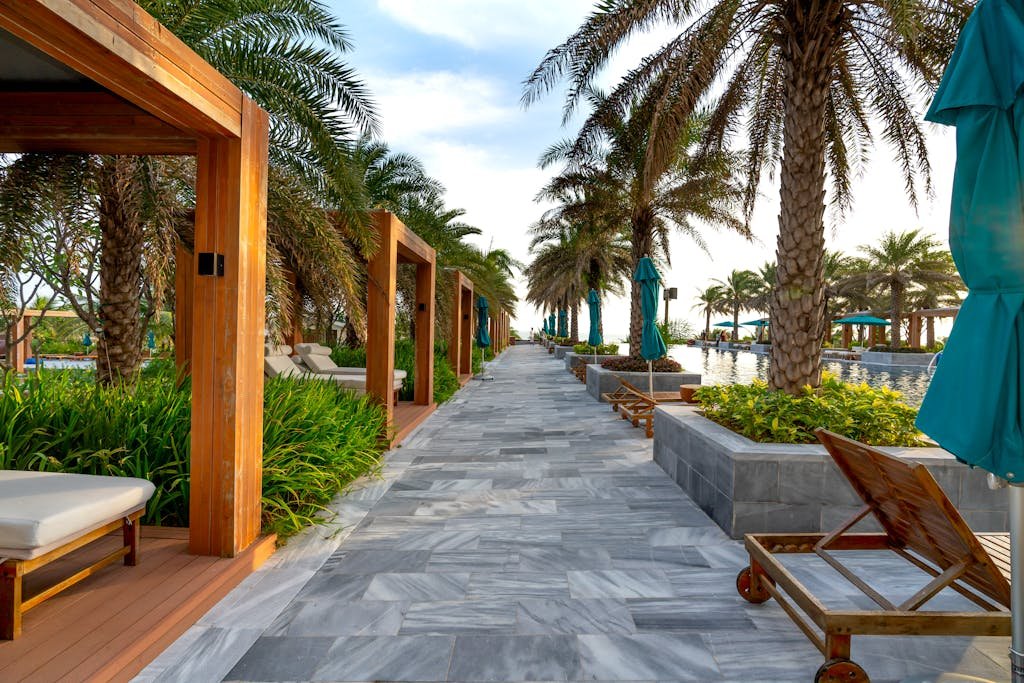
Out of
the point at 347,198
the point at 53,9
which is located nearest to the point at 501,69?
the point at 347,198

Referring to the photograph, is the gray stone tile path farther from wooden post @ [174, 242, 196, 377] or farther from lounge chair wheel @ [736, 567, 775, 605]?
wooden post @ [174, 242, 196, 377]

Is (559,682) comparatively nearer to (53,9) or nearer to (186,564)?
(186,564)

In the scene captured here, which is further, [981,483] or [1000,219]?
[981,483]

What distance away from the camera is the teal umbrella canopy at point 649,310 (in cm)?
1009

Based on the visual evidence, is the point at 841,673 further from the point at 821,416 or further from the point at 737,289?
the point at 737,289

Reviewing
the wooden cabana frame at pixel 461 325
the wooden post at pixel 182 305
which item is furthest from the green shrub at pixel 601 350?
the wooden post at pixel 182 305

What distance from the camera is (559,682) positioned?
2.55 m

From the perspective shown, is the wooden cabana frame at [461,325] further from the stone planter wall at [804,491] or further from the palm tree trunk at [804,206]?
the stone planter wall at [804,491]

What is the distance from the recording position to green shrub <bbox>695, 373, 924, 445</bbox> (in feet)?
15.6

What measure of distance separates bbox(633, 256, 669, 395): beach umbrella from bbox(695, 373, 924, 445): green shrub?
14.0 ft

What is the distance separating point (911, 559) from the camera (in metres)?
2.93

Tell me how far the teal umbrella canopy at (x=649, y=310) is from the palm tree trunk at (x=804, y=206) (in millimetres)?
3974

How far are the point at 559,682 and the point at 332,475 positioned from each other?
308 cm

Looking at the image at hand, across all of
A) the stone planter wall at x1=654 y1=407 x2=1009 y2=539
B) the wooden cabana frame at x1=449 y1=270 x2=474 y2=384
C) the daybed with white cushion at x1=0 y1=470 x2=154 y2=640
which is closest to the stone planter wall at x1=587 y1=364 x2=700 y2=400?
the wooden cabana frame at x1=449 y1=270 x2=474 y2=384
